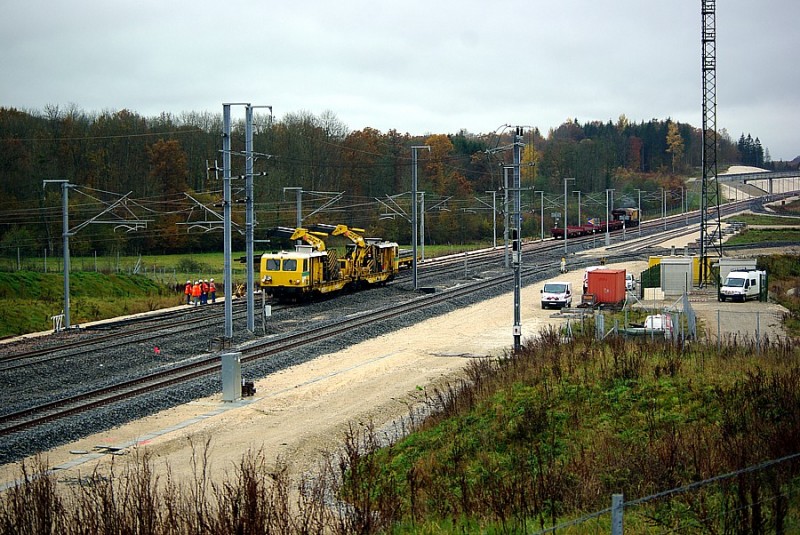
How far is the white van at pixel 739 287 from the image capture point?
45.5 metres

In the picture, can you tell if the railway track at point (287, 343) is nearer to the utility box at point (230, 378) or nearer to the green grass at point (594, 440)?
the utility box at point (230, 378)

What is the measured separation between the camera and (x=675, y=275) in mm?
50844

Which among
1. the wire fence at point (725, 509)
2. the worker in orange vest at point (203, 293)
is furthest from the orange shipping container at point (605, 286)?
the wire fence at point (725, 509)

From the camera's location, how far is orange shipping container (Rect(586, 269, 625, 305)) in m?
45.4

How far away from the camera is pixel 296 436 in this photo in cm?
1905

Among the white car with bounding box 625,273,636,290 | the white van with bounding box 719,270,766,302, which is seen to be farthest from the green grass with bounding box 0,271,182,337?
the white van with bounding box 719,270,766,302

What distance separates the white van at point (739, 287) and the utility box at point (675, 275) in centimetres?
380

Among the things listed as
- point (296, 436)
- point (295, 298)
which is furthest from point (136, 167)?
point (296, 436)

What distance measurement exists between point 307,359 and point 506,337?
9400 millimetres

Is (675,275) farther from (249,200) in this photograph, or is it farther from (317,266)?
(249,200)

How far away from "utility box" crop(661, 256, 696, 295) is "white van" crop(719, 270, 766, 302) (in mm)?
3803

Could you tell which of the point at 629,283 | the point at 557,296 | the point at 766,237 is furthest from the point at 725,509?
the point at 766,237

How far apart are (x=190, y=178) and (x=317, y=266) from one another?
39.1 m

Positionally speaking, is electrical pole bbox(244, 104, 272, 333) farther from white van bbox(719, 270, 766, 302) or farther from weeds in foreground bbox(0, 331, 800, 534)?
white van bbox(719, 270, 766, 302)
